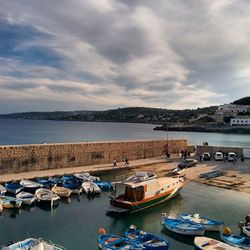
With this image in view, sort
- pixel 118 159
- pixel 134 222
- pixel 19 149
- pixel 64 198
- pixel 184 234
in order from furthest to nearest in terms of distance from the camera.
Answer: pixel 118 159 → pixel 19 149 → pixel 64 198 → pixel 134 222 → pixel 184 234

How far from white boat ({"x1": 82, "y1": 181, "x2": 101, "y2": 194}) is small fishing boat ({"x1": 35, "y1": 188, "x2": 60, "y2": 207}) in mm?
2435

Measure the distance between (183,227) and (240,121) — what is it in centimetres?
13725

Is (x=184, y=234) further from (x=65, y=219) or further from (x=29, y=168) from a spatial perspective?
(x=29, y=168)

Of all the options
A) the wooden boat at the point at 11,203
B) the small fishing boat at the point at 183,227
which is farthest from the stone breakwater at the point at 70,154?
the small fishing boat at the point at 183,227

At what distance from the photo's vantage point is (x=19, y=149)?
2938cm

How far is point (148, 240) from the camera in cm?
1576

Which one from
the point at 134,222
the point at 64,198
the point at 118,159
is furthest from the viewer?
the point at 118,159

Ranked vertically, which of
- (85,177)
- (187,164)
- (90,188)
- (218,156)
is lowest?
(90,188)

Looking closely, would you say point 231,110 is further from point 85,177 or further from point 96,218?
point 96,218

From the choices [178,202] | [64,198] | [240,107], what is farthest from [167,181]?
[240,107]

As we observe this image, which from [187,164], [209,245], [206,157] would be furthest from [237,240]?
[206,157]

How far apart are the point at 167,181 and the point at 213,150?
19.3 metres

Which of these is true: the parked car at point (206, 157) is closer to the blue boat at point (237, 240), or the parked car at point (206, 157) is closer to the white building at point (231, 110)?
the blue boat at point (237, 240)

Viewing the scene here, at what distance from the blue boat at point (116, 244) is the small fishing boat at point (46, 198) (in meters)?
7.14
